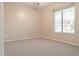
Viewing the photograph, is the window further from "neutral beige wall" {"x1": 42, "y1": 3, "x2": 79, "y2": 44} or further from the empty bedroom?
"neutral beige wall" {"x1": 42, "y1": 3, "x2": 79, "y2": 44}

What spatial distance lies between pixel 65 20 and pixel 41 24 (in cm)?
222

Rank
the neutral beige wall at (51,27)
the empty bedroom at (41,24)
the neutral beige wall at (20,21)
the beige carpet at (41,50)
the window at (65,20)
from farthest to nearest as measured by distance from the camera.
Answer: the neutral beige wall at (20,21) < the window at (65,20) < the empty bedroom at (41,24) < the neutral beige wall at (51,27) < the beige carpet at (41,50)

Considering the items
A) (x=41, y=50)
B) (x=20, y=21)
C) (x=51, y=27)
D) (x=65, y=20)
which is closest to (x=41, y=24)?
(x=51, y=27)

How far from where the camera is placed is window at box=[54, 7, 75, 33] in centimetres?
454

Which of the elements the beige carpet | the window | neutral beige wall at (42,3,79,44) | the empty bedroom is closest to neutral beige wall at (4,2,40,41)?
the empty bedroom

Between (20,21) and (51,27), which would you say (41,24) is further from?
(20,21)

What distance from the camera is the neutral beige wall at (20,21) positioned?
5.13 metres

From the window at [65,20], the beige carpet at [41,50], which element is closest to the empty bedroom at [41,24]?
the window at [65,20]

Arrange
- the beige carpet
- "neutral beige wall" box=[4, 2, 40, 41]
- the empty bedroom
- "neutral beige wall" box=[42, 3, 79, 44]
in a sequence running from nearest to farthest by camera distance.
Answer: the beige carpet
"neutral beige wall" box=[42, 3, 79, 44]
the empty bedroom
"neutral beige wall" box=[4, 2, 40, 41]

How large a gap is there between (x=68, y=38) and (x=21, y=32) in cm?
291

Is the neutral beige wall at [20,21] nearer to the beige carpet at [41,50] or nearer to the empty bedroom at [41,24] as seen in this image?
the empty bedroom at [41,24]

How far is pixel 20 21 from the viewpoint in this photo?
18.8 ft

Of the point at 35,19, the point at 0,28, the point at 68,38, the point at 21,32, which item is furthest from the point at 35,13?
the point at 0,28

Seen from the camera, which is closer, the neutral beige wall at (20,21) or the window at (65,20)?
the window at (65,20)
